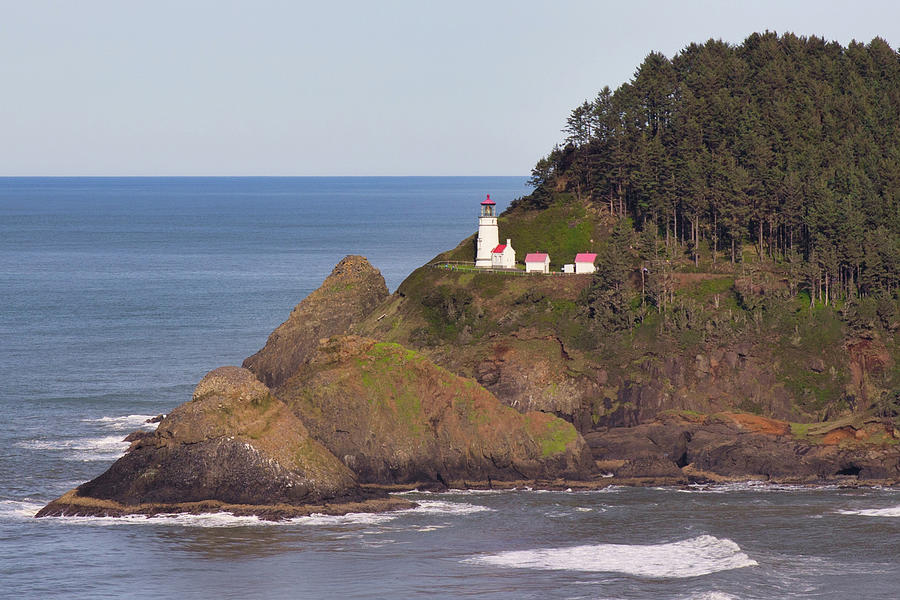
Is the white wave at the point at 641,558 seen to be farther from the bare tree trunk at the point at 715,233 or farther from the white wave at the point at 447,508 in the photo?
the bare tree trunk at the point at 715,233

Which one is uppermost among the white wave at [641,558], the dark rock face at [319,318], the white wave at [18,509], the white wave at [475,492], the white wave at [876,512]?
the dark rock face at [319,318]

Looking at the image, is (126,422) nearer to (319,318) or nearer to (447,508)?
(319,318)

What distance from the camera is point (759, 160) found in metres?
104

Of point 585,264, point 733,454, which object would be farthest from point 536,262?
point 733,454

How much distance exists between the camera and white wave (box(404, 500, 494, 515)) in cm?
6656

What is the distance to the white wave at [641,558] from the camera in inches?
2215

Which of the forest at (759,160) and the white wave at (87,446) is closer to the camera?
the white wave at (87,446)

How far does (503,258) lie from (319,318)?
16022 mm

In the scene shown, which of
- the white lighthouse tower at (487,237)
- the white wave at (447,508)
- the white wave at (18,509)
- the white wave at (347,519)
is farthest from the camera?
the white lighthouse tower at (487,237)

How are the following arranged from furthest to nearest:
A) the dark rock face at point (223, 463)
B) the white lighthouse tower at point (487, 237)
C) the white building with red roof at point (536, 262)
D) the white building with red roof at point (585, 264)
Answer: the white lighthouse tower at point (487, 237), the white building with red roof at point (536, 262), the white building with red roof at point (585, 264), the dark rock face at point (223, 463)

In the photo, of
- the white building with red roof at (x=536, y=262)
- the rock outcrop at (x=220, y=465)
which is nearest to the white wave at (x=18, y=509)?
the rock outcrop at (x=220, y=465)

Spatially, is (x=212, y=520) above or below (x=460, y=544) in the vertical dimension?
above

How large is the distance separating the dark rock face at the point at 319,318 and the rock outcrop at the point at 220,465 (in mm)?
28135

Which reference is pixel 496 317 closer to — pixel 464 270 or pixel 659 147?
pixel 464 270
